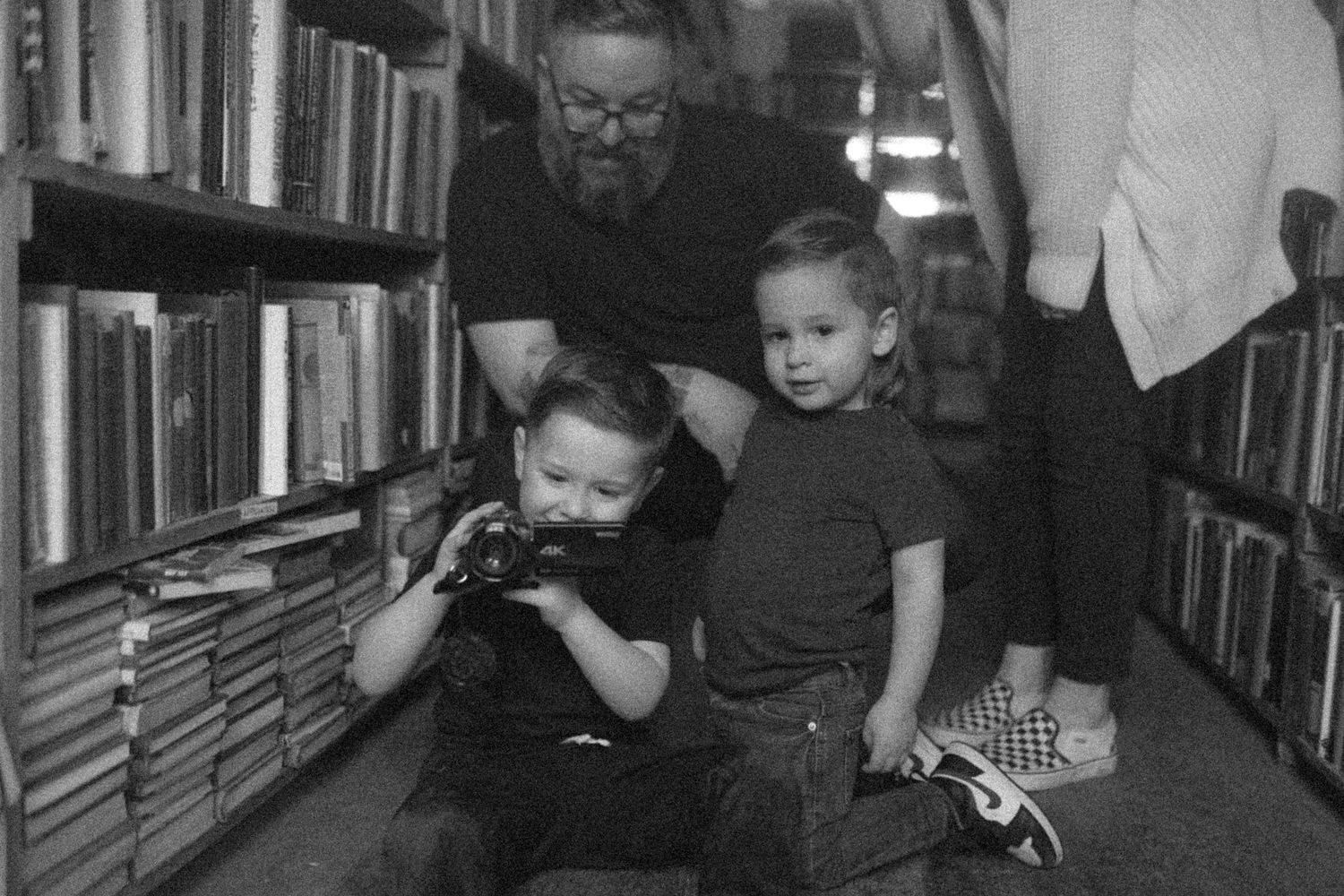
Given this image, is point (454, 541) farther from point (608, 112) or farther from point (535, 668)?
point (608, 112)

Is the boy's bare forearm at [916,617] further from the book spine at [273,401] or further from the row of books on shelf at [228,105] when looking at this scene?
the row of books on shelf at [228,105]

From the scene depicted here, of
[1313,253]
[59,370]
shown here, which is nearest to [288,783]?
[59,370]

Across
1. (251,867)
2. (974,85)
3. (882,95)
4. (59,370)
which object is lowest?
(251,867)

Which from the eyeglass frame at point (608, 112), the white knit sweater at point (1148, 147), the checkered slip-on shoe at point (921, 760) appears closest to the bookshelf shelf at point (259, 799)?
the checkered slip-on shoe at point (921, 760)

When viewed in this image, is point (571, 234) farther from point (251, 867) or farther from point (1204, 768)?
point (1204, 768)

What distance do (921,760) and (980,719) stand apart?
25 centimetres

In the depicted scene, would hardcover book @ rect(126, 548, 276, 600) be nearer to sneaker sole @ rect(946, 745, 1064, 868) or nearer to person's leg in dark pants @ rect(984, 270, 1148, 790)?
sneaker sole @ rect(946, 745, 1064, 868)

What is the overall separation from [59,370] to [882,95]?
14.3 feet

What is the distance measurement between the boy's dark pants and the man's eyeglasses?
2.92ft

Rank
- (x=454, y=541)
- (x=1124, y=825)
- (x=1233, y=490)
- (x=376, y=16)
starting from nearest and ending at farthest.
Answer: (x=454, y=541)
(x=1124, y=825)
(x=376, y=16)
(x=1233, y=490)

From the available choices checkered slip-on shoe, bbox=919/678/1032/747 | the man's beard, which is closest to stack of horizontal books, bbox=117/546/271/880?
the man's beard

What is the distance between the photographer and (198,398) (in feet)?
4.29

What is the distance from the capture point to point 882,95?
4.94 metres

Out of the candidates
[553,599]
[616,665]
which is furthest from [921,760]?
[553,599]
